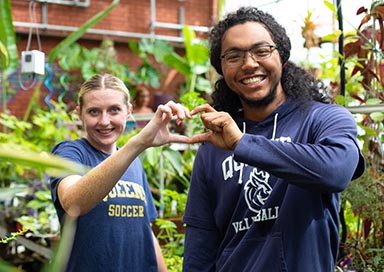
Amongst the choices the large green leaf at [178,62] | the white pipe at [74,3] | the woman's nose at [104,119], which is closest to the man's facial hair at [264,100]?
the woman's nose at [104,119]

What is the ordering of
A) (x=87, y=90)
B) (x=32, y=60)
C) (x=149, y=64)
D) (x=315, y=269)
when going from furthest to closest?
(x=149, y=64) → (x=32, y=60) → (x=87, y=90) → (x=315, y=269)

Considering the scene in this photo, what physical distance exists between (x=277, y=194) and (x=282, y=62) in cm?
44

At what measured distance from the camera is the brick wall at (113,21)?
26.5ft

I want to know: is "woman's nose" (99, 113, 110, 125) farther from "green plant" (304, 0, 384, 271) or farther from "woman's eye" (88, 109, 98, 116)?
"green plant" (304, 0, 384, 271)

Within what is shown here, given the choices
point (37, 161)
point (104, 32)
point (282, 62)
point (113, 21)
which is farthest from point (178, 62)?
point (37, 161)

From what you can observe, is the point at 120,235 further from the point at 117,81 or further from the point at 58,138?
the point at 58,138

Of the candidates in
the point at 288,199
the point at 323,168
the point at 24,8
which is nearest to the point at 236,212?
the point at 288,199

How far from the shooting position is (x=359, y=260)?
7.98 ft

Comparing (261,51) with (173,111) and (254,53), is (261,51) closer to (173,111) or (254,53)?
(254,53)

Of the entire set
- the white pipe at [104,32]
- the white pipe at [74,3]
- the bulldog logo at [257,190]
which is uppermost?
the white pipe at [74,3]

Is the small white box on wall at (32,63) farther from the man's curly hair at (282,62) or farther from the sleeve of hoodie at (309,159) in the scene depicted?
the sleeve of hoodie at (309,159)

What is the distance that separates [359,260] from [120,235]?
96cm

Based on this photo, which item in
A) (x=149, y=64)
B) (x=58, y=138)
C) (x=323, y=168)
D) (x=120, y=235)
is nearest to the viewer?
(x=323, y=168)

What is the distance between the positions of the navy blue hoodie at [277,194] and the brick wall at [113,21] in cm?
620
